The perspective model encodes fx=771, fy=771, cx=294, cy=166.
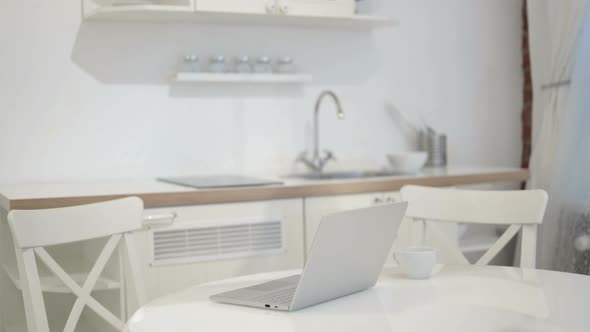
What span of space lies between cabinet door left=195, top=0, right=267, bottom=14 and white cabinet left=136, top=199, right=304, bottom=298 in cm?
80

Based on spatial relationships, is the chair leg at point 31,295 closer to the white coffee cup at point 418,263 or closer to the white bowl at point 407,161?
the white coffee cup at point 418,263

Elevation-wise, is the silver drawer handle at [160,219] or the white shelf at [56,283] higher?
the silver drawer handle at [160,219]

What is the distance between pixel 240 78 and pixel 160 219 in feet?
2.93

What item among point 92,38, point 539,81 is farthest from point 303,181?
point 539,81

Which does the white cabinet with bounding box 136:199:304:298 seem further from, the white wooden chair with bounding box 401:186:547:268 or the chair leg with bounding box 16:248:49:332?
the chair leg with bounding box 16:248:49:332

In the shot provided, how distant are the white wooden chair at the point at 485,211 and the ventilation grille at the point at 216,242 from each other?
0.69 m

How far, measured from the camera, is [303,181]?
10.1ft

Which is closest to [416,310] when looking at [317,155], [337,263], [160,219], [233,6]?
[337,263]

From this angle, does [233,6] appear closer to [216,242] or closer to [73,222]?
[216,242]

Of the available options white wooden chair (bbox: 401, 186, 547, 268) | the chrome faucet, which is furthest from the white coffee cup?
the chrome faucet

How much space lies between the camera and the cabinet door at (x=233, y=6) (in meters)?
3.02

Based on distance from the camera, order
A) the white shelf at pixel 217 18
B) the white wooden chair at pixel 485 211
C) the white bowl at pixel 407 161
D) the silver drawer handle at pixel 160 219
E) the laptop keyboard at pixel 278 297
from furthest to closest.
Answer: the white bowl at pixel 407 161 → the white shelf at pixel 217 18 → the silver drawer handle at pixel 160 219 → the white wooden chair at pixel 485 211 → the laptop keyboard at pixel 278 297

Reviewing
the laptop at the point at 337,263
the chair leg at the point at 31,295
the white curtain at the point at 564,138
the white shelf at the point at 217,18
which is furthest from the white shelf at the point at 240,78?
the laptop at the point at 337,263

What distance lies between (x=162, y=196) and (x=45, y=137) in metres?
0.74
